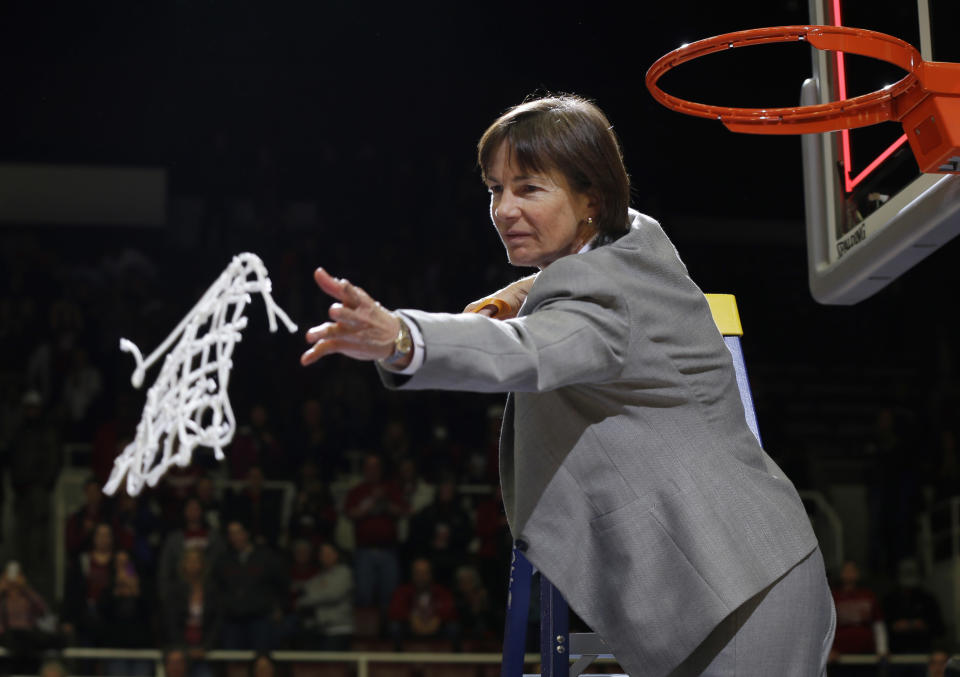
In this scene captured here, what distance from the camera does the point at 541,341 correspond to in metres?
1.26

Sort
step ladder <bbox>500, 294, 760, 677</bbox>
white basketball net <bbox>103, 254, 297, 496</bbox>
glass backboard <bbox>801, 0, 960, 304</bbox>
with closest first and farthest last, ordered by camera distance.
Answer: step ladder <bbox>500, 294, 760, 677</bbox> → glass backboard <bbox>801, 0, 960, 304</bbox> → white basketball net <bbox>103, 254, 297, 496</bbox>

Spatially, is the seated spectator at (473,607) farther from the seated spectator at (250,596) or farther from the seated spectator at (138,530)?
the seated spectator at (138,530)

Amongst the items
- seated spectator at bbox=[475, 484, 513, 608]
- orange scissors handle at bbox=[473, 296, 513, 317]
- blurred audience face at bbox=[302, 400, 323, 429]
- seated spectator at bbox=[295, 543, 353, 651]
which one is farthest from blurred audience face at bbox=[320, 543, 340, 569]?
orange scissors handle at bbox=[473, 296, 513, 317]

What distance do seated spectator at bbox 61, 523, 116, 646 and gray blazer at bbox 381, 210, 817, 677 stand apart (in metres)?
6.59

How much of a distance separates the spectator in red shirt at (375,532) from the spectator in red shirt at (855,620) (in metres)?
2.91

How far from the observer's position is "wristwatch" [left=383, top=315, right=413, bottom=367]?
47.1 inches

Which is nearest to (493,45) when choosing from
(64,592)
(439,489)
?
(439,489)

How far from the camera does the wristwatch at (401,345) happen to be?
1.20 metres

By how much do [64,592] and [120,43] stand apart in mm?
5052

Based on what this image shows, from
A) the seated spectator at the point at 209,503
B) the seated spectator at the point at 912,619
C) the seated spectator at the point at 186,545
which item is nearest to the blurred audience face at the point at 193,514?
the seated spectator at the point at 186,545

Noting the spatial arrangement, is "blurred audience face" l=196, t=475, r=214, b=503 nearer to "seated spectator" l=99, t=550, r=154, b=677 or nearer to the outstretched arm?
"seated spectator" l=99, t=550, r=154, b=677

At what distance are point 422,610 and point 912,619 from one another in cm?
320

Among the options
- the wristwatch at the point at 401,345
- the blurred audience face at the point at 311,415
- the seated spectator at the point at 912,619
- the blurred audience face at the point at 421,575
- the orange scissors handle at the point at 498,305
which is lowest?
the seated spectator at the point at 912,619

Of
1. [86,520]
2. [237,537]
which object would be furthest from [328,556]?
[86,520]
